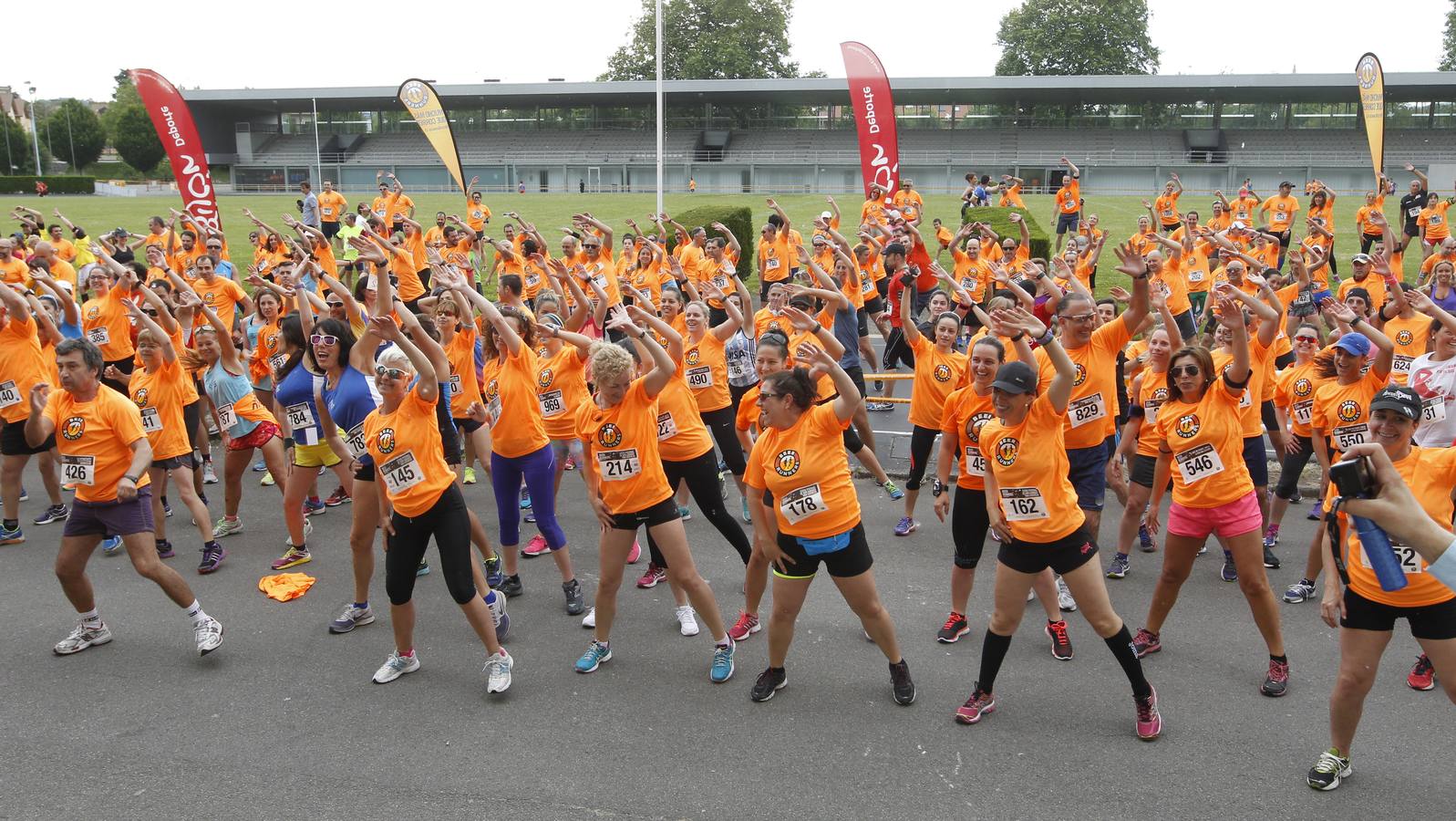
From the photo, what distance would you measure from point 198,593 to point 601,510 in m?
3.49

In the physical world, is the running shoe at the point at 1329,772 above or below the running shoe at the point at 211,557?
above

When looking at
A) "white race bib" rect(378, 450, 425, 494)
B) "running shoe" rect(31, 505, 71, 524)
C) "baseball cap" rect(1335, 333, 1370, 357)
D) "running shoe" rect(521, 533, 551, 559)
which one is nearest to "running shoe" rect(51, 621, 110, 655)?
"white race bib" rect(378, 450, 425, 494)

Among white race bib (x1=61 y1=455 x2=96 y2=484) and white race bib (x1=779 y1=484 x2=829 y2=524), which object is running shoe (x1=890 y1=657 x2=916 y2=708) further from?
white race bib (x1=61 y1=455 x2=96 y2=484)

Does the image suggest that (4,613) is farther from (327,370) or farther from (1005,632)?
(1005,632)

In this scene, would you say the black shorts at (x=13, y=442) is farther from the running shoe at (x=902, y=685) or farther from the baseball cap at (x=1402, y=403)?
the baseball cap at (x=1402, y=403)

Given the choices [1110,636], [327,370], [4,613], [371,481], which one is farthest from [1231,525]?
[4,613]

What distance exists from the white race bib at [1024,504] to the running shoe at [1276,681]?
1.75 m

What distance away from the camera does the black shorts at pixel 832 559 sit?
16.0 feet

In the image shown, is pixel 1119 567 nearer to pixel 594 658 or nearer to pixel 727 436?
pixel 727 436

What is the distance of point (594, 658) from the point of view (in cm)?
566

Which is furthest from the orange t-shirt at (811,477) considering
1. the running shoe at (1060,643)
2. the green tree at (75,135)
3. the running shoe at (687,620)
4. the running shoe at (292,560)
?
the green tree at (75,135)

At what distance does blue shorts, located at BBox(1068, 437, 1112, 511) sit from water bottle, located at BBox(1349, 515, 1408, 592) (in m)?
2.89

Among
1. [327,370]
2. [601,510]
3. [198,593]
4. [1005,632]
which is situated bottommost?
[198,593]

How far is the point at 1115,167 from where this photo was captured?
166ft
